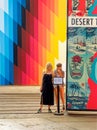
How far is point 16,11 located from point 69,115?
1143 cm

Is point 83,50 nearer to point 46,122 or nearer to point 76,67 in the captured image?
point 76,67

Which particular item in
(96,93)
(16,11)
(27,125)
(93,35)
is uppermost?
(16,11)

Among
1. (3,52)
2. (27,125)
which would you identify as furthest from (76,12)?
(3,52)

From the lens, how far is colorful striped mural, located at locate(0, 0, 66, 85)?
901 inches

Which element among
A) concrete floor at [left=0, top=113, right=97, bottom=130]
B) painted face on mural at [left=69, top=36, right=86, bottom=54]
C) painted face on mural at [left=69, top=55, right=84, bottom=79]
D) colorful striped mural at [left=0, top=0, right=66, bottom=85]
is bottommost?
concrete floor at [left=0, top=113, right=97, bottom=130]

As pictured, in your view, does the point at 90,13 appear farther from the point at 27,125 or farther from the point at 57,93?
the point at 27,125

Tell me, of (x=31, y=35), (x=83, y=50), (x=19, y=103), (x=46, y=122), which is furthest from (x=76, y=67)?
(x=31, y=35)

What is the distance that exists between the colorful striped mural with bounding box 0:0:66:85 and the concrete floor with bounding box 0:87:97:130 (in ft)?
33.6

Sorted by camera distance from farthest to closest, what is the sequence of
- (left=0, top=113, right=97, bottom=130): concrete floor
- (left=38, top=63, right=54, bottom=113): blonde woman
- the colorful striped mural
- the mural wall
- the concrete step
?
the colorful striped mural < the concrete step < (left=38, top=63, right=54, bottom=113): blonde woman < the mural wall < (left=0, top=113, right=97, bottom=130): concrete floor

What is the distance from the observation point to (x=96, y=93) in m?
12.6

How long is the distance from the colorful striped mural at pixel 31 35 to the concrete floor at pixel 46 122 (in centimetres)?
1025

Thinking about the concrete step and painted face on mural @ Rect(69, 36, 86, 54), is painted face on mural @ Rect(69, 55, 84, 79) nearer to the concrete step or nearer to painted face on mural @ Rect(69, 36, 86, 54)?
painted face on mural @ Rect(69, 36, 86, 54)

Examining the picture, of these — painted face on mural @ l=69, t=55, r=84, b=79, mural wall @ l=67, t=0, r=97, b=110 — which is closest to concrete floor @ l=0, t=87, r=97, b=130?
mural wall @ l=67, t=0, r=97, b=110

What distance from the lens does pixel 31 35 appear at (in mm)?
22938
